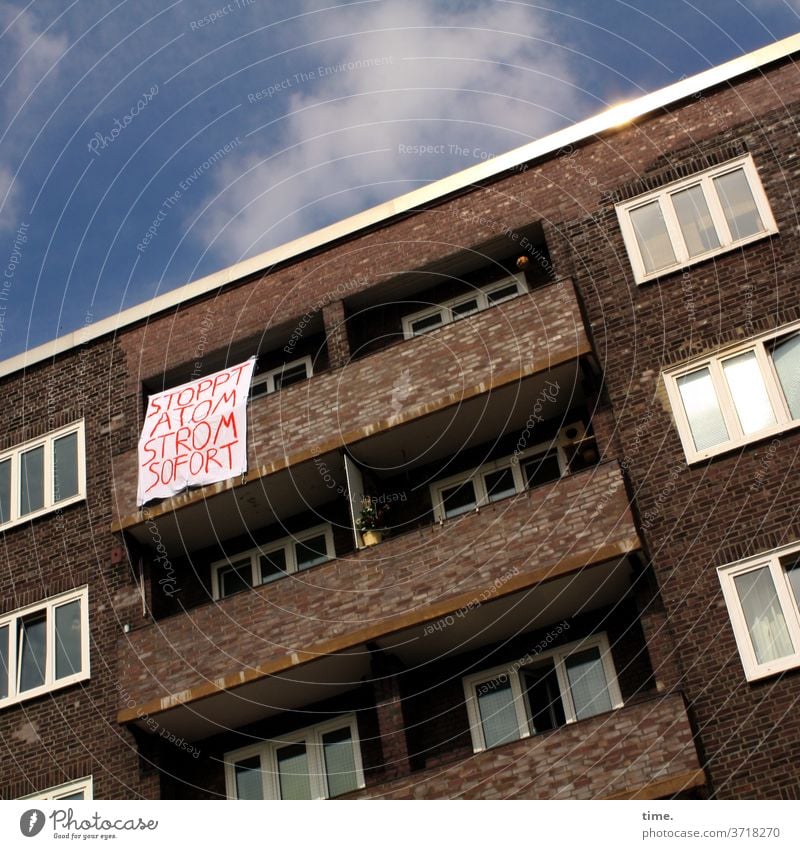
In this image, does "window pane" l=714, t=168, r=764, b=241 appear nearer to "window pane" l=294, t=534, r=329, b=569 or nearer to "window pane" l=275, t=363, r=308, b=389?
"window pane" l=275, t=363, r=308, b=389

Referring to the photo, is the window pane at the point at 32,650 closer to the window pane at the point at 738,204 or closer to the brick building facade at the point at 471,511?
the brick building facade at the point at 471,511

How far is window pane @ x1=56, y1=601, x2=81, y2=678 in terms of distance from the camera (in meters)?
25.2

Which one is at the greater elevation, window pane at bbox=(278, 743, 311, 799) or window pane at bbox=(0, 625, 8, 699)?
window pane at bbox=(0, 625, 8, 699)

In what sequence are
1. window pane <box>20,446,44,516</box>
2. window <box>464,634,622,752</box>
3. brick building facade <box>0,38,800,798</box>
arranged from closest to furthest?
brick building facade <box>0,38,800,798</box>, window <box>464,634,622,752</box>, window pane <box>20,446,44,516</box>

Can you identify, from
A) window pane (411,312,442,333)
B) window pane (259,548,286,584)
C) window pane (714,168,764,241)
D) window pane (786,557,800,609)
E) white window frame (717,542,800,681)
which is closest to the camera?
white window frame (717,542,800,681)

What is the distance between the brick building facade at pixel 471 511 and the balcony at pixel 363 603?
0.16 feet

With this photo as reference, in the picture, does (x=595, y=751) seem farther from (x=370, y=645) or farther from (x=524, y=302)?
(x=524, y=302)

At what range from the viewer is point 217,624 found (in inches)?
911

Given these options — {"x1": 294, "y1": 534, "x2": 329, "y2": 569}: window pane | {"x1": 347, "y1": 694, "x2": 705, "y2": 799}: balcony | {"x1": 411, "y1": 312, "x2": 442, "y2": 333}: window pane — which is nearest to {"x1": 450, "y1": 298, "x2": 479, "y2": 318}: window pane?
{"x1": 411, "y1": 312, "x2": 442, "y2": 333}: window pane

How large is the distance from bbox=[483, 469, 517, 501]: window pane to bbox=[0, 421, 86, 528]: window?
798 centimetres

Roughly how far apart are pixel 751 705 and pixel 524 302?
304 inches

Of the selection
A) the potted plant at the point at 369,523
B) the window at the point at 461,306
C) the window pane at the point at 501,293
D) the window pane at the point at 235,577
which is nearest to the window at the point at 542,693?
the potted plant at the point at 369,523

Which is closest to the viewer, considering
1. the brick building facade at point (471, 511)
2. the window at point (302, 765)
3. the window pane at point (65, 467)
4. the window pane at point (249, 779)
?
the brick building facade at point (471, 511)

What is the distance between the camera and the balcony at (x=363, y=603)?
21344mm
